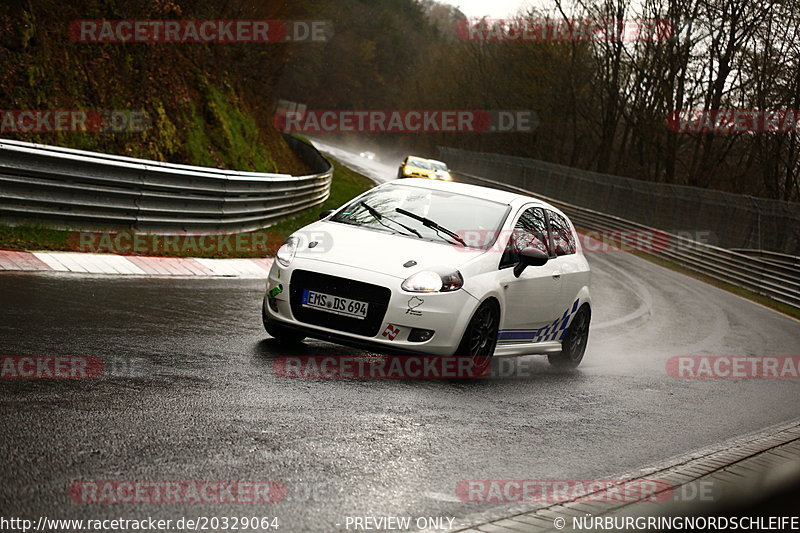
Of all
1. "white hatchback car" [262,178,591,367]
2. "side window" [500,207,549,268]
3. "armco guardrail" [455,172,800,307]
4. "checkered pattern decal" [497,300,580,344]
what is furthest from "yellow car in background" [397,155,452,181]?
"white hatchback car" [262,178,591,367]

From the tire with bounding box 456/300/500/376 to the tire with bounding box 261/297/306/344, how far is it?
144cm

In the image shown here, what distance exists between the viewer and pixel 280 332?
8.78m

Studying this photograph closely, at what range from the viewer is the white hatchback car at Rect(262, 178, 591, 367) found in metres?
8.11

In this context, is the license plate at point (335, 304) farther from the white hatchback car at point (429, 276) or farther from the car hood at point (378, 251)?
the car hood at point (378, 251)

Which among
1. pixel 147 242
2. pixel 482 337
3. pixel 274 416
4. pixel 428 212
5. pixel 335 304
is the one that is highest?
pixel 428 212

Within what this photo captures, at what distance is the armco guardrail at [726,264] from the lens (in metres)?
28.2

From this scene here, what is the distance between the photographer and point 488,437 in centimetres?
668

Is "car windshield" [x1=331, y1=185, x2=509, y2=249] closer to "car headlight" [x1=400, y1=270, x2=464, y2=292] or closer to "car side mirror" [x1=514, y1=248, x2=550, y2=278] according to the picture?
"car side mirror" [x1=514, y1=248, x2=550, y2=278]

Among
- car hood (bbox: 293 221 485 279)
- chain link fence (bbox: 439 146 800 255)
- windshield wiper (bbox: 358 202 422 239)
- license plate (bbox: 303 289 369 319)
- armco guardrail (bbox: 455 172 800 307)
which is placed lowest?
armco guardrail (bbox: 455 172 800 307)

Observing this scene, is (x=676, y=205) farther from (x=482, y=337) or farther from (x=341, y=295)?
(x=341, y=295)

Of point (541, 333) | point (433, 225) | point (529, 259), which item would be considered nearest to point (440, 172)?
point (541, 333)

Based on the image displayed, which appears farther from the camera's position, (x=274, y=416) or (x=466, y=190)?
(x=466, y=190)

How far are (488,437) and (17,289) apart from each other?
5159 mm

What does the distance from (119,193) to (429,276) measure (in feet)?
24.9
